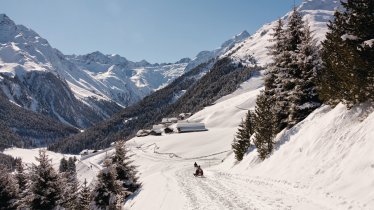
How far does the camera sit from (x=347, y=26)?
71.4ft

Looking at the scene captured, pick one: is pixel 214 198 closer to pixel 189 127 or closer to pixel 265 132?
pixel 265 132

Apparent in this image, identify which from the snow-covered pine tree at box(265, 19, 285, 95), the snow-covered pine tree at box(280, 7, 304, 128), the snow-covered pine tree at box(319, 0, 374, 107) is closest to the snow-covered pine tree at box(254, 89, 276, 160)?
the snow-covered pine tree at box(280, 7, 304, 128)

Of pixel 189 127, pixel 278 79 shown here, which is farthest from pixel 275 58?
pixel 189 127

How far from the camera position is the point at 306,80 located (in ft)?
110

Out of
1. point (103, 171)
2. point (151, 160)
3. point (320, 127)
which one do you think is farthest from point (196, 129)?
point (320, 127)

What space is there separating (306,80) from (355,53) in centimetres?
1357

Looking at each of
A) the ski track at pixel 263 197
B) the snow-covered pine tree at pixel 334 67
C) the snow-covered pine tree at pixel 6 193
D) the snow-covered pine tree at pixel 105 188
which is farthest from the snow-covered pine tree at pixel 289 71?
the snow-covered pine tree at pixel 6 193

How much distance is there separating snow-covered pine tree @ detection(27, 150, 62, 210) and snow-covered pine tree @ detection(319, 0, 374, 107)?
2385 cm

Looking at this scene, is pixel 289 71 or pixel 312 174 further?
pixel 289 71

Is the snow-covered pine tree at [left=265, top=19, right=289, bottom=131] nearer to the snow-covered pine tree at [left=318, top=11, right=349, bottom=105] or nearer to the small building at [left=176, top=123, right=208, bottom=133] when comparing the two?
the snow-covered pine tree at [left=318, top=11, right=349, bottom=105]

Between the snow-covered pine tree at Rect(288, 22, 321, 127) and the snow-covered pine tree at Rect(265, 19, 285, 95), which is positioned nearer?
the snow-covered pine tree at Rect(288, 22, 321, 127)

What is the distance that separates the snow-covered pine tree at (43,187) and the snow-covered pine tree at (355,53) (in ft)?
78.2

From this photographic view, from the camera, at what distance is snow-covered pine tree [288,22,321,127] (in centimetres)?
3303

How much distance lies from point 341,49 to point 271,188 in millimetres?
8546
